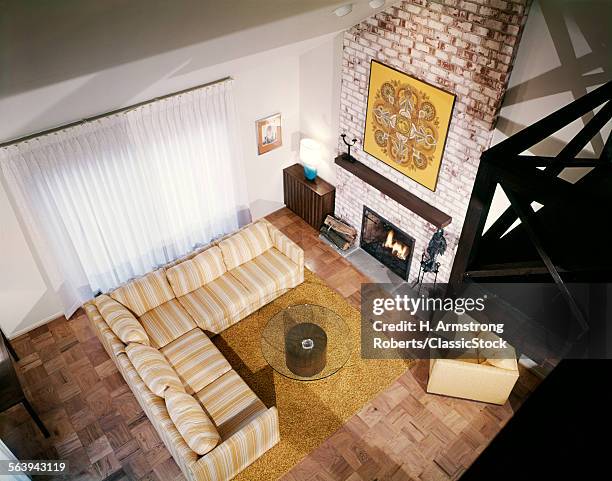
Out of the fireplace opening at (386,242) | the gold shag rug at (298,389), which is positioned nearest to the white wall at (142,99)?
the fireplace opening at (386,242)

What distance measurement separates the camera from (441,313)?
1770 millimetres

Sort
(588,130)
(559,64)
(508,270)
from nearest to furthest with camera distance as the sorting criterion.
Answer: (508,270), (588,130), (559,64)

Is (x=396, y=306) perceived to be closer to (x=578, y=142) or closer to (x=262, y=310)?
(x=262, y=310)

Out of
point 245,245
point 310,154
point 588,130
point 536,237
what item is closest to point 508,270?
point 536,237

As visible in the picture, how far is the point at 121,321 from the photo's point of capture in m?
4.99

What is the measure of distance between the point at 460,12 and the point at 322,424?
3.86 metres

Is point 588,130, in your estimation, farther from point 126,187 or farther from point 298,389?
point 126,187

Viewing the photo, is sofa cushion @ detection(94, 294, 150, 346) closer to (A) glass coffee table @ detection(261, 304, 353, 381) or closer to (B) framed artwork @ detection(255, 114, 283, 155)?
(A) glass coffee table @ detection(261, 304, 353, 381)

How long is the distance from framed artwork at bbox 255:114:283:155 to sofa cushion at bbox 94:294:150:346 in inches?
103

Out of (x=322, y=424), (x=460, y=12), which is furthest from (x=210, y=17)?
(x=322, y=424)

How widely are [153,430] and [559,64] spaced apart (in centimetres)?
471

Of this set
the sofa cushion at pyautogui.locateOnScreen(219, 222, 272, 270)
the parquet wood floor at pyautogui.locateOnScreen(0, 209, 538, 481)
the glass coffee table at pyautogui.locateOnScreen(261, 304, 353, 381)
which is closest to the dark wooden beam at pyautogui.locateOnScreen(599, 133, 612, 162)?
the parquet wood floor at pyautogui.locateOnScreen(0, 209, 538, 481)

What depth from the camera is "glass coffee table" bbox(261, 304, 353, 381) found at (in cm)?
505

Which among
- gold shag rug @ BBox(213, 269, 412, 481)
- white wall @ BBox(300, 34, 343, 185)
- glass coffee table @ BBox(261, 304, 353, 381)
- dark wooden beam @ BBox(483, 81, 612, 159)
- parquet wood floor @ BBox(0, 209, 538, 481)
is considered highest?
dark wooden beam @ BBox(483, 81, 612, 159)
